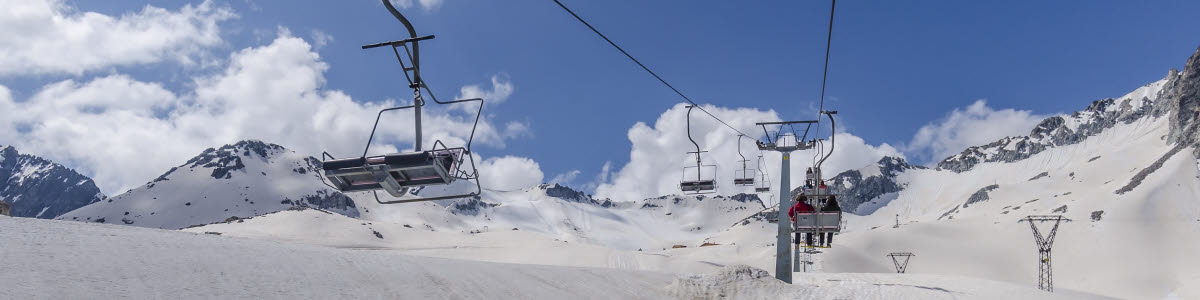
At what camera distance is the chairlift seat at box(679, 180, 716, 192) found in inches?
1228

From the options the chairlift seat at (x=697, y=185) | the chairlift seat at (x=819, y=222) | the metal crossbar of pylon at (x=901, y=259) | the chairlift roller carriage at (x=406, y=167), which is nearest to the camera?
the chairlift roller carriage at (x=406, y=167)

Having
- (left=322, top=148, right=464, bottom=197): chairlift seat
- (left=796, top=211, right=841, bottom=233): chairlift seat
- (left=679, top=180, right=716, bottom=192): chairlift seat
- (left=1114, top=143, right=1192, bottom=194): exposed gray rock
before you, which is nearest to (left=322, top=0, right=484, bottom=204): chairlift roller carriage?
(left=322, top=148, right=464, bottom=197): chairlift seat

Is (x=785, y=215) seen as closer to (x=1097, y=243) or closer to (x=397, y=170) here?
(x=397, y=170)

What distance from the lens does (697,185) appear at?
3128 centimetres

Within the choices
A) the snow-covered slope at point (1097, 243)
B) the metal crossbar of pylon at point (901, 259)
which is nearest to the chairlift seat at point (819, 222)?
the metal crossbar of pylon at point (901, 259)

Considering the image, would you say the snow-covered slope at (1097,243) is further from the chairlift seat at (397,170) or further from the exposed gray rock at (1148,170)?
the chairlift seat at (397,170)

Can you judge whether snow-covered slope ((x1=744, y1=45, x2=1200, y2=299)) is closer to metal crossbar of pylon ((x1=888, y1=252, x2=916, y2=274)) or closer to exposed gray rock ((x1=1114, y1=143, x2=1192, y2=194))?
exposed gray rock ((x1=1114, y1=143, x2=1192, y2=194))

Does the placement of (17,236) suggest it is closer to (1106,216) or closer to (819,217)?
(819,217)

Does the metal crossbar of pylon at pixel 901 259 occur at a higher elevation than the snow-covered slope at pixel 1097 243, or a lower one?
lower

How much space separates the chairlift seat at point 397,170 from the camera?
457 inches

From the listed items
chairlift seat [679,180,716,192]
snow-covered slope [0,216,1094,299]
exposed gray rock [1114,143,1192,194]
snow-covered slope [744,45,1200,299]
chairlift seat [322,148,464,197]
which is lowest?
snow-covered slope [0,216,1094,299]

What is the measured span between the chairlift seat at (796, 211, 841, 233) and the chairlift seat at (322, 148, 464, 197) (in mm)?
14561

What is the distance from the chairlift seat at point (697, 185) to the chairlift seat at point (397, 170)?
783 inches

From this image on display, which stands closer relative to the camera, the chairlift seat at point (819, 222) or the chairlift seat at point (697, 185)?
the chairlift seat at point (819, 222)
